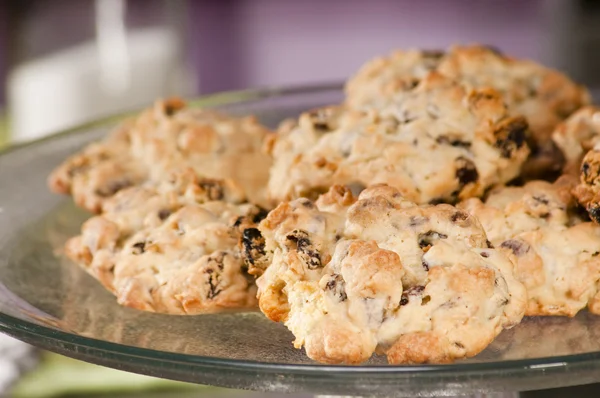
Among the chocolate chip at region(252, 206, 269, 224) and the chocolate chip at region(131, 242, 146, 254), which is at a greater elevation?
the chocolate chip at region(252, 206, 269, 224)

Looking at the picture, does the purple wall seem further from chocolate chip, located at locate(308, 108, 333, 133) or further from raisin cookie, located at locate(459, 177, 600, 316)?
raisin cookie, located at locate(459, 177, 600, 316)

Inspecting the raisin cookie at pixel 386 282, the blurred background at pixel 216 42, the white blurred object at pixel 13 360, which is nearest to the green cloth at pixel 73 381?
the white blurred object at pixel 13 360

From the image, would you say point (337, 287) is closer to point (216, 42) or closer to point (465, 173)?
point (465, 173)

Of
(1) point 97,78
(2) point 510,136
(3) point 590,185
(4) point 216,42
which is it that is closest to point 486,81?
(2) point 510,136

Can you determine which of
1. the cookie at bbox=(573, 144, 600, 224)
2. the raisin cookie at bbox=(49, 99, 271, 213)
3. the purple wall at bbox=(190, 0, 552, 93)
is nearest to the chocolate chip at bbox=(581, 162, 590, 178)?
the cookie at bbox=(573, 144, 600, 224)

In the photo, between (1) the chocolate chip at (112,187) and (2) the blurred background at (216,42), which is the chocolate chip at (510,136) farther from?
(2) the blurred background at (216,42)

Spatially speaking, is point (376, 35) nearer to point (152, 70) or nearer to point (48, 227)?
point (152, 70)
